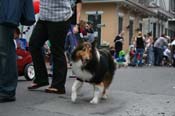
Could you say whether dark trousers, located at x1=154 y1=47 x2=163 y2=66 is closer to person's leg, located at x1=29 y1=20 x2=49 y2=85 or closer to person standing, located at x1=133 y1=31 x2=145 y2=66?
person standing, located at x1=133 y1=31 x2=145 y2=66

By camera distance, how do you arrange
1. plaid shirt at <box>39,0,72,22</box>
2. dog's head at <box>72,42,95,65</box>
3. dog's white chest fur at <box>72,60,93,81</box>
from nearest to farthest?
dog's head at <box>72,42,95,65</box>, dog's white chest fur at <box>72,60,93,81</box>, plaid shirt at <box>39,0,72,22</box>

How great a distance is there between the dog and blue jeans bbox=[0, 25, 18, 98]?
826 millimetres

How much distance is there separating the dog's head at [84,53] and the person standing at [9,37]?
0.73 m

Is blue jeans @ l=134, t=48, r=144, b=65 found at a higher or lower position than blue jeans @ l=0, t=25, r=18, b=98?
lower

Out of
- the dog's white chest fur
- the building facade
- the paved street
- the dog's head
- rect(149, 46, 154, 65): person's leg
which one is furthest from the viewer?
the building facade

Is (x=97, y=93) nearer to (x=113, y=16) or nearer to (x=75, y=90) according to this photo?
(x=75, y=90)

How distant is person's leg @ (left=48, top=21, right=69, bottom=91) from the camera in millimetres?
7156

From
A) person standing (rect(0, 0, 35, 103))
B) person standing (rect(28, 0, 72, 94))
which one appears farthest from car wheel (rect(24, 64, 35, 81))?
person standing (rect(0, 0, 35, 103))

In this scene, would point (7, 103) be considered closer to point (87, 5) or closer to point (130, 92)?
point (130, 92)

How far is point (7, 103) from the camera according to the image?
6.19 metres

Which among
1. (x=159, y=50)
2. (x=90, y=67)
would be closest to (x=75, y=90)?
(x=90, y=67)

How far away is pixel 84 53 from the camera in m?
6.41

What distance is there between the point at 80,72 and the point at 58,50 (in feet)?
2.70

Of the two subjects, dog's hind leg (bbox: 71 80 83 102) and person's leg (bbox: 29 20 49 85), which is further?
person's leg (bbox: 29 20 49 85)
